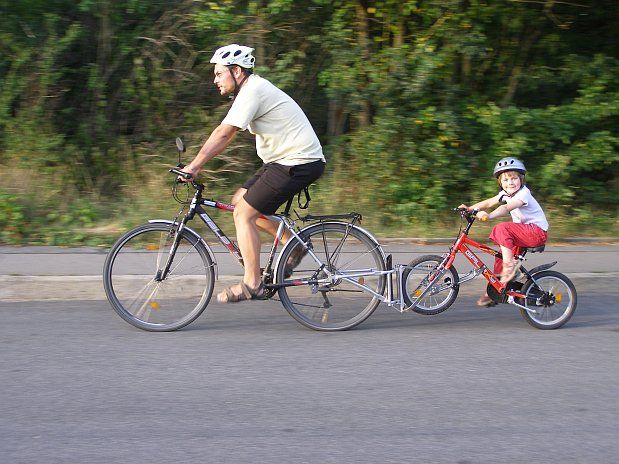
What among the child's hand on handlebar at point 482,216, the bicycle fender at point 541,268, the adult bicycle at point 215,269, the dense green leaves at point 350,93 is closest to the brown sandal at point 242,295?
the adult bicycle at point 215,269

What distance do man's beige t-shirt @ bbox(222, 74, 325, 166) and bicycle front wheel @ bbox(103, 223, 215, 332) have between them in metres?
0.91

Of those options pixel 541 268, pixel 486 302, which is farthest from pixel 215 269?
pixel 541 268

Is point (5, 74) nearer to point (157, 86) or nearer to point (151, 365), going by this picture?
point (157, 86)

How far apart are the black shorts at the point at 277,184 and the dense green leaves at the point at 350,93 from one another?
13.4 ft

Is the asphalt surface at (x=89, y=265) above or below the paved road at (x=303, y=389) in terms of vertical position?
above

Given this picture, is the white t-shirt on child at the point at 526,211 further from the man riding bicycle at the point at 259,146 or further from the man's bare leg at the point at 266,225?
the man's bare leg at the point at 266,225

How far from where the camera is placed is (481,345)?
594 centimetres

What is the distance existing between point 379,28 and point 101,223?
4.53 metres

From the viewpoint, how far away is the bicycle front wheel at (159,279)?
6.12 m

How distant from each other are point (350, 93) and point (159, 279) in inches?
200

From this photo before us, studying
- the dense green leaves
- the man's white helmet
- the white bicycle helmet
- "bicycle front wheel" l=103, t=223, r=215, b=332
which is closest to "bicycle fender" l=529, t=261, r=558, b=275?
the white bicycle helmet

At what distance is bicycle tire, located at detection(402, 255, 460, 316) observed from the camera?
21.1 feet

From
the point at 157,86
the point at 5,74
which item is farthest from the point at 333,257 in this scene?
the point at 5,74

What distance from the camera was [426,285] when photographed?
649 cm
